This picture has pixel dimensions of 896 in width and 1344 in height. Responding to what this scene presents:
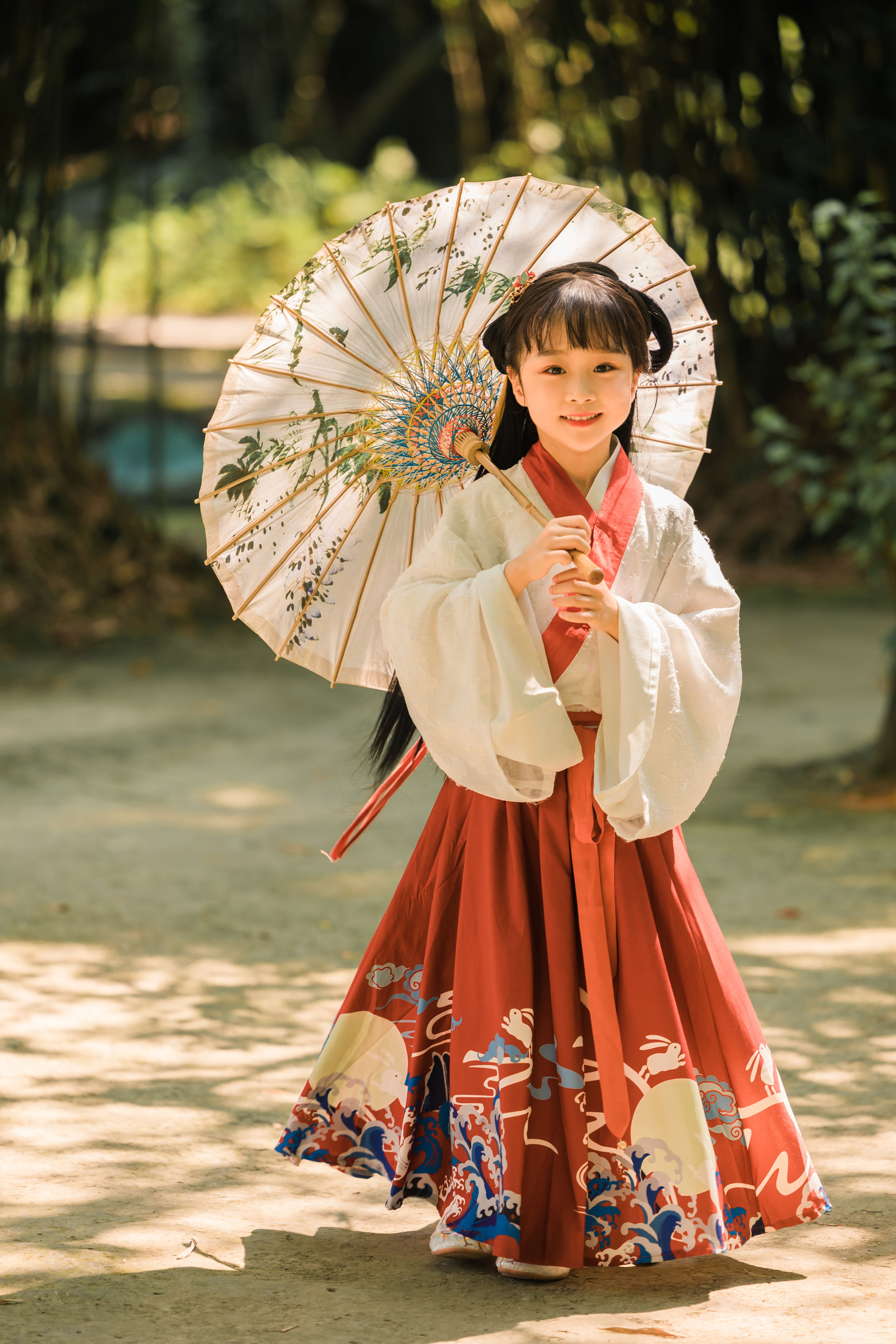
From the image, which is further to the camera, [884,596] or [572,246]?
[884,596]

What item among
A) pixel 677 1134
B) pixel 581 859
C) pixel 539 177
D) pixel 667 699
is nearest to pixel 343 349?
pixel 667 699

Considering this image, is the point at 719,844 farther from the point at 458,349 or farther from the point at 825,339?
the point at 825,339

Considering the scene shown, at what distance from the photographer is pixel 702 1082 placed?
7.18 ft

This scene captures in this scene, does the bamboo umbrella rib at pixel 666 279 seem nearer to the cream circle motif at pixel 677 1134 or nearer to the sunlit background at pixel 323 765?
the cream circle motif at pixel 677 1134

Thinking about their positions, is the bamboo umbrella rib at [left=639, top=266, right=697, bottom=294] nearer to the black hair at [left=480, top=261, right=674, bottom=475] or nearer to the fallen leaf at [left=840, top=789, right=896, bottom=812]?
the black hair at [left=480, top=261, right=674, bottom=475]

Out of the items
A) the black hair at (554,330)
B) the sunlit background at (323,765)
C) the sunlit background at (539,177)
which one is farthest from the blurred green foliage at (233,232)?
the black hair at (554,330)

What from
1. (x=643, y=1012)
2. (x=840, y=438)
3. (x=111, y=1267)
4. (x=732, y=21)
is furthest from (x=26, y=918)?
(x=732, y=21)

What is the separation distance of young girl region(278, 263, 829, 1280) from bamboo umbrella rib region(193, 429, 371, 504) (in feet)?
0.81

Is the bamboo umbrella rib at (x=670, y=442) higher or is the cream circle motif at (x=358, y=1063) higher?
the bamboo umbrella rib at (x=670, y=442)

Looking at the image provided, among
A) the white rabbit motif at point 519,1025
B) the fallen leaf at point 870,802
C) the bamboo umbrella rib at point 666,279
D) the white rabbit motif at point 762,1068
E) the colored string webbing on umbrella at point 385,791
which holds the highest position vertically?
the bamboo umbrella rib at point 666,279

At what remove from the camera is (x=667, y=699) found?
210 cm

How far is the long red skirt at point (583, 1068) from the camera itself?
2.12m

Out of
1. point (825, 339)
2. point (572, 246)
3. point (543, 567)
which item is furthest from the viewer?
point (825, 339)

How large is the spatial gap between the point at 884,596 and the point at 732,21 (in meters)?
3.13
